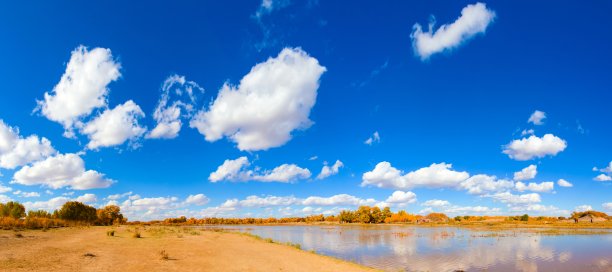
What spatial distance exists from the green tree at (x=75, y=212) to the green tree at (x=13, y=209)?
9.08m

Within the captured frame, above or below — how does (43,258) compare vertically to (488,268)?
above

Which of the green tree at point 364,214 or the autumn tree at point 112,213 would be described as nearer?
the autumn tree at point 112,213

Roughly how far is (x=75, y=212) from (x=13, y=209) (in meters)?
17.7

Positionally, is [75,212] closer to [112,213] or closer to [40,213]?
[40,213]

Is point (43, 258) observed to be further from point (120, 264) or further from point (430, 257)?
point (430, 257)

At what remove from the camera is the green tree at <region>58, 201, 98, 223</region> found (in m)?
94.9

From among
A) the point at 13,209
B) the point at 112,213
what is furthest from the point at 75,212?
the point at 112,213

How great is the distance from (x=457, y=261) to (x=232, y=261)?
66.7 feet

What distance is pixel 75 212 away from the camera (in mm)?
97812

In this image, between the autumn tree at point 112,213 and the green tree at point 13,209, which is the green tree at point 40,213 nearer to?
the green tree at point 13,209

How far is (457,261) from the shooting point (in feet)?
105

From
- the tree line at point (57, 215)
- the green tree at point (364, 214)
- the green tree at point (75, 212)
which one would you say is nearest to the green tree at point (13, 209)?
the tree line at point (57, 215)

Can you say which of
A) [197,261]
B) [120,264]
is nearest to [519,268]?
[197,261]

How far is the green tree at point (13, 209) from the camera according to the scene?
254ft
